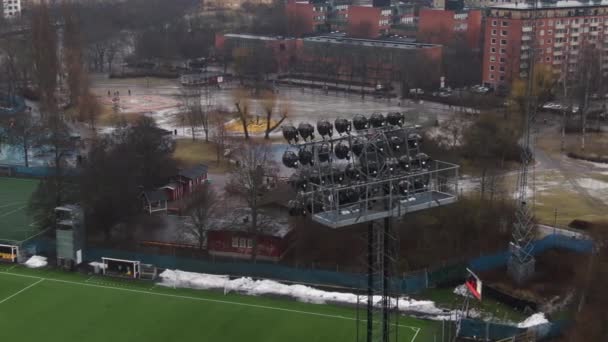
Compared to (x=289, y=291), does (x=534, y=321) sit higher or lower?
higher

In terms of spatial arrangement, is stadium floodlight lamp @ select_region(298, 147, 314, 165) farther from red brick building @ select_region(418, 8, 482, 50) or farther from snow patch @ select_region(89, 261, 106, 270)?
red brick building @ select_region(418, 8, 482, 50)

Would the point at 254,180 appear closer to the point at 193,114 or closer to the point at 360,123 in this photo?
the point at 360,123

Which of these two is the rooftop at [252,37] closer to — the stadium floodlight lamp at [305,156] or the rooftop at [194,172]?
the rooftop at [194,172]

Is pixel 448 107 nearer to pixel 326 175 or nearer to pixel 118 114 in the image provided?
pixel 118 114

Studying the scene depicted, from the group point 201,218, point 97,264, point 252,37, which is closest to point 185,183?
point 201,218

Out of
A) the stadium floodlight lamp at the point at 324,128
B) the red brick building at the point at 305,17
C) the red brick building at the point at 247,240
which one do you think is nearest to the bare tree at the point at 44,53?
the red brick building at the point at 247,240

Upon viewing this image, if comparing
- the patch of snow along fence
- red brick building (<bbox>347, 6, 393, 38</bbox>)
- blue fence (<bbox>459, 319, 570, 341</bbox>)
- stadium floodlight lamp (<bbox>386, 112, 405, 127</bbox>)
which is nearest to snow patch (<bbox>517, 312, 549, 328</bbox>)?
the patch of snow along fence
